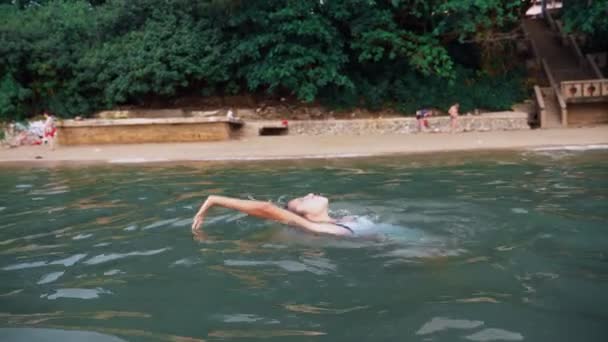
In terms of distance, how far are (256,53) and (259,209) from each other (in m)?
16.1

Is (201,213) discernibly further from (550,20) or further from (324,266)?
(550,20)

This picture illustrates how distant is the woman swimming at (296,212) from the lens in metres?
5.59

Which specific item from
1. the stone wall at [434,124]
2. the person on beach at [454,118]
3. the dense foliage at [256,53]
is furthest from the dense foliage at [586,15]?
the person on beach at [454,118]

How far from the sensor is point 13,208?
27.8ft

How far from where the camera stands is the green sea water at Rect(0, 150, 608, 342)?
3725 mm

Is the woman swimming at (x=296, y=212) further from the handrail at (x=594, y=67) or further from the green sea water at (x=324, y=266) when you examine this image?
the handrail at (x=594, y=67)

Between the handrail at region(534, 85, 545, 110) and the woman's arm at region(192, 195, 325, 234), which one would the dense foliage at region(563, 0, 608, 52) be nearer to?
the handrail at region(534, 85, 545, 110)

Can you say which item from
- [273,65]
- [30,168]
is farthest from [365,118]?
[30,168]

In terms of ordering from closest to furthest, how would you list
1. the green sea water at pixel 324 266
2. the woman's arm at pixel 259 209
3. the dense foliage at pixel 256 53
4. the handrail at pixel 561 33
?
the green sea water at pixel 324 266 → the woman's arm at pixel 259 209 → the dense foliage at pixel 256 53 → the handrail at pixel 561 33

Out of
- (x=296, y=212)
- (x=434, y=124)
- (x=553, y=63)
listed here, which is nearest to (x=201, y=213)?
(x=296, y=212)

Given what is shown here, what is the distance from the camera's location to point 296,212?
19.7 ft

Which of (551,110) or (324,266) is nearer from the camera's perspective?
(324,266)

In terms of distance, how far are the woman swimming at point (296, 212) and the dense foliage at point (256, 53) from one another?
1461 cm

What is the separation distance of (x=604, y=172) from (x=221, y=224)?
21.5 ft
